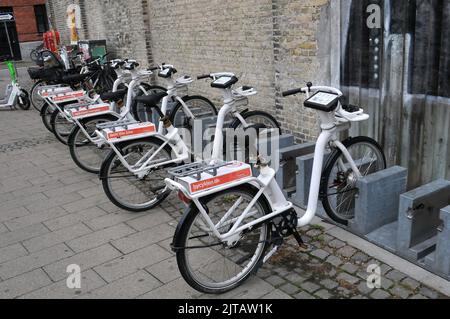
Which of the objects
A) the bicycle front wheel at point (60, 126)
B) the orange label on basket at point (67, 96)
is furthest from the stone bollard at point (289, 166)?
the bicycle front wheel at point (60, 126)

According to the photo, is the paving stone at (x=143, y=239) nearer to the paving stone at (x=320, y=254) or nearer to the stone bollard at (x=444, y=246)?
the paving stone at (x=320, y=254)

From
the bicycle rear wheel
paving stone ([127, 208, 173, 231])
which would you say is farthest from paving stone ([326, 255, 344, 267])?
the bicycle rear wheel

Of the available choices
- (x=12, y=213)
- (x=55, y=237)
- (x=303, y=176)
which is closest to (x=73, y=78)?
(x=12, y=213)

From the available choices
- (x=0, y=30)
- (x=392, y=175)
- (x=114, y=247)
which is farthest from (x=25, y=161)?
(x=0, y=30)

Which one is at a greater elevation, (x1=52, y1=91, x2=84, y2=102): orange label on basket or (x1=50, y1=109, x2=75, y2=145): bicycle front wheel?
(x1=52, y1=91, x2=84, y2=102): orange label on basket

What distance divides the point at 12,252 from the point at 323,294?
8.92ft

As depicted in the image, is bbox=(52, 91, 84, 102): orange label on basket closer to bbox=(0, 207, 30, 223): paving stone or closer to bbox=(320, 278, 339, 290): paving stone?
bbox=(0, 207, 30, 223): paving stone

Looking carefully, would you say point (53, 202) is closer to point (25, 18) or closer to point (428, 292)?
point (428, 292)

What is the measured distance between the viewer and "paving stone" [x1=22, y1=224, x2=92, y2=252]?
4027 millimetres

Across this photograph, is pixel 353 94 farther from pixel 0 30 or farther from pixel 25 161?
pixel 0 30

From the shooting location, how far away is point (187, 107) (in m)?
6.30

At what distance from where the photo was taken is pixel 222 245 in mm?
3277

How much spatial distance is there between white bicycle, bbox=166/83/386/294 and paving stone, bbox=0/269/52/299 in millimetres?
1175

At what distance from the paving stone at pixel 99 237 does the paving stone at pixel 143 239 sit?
4.1 inches
